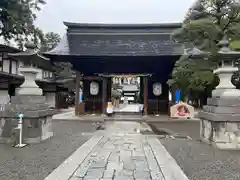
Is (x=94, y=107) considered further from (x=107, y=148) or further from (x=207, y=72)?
(x=107, y=148)

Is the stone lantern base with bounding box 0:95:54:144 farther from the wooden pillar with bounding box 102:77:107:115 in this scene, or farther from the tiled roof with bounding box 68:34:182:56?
the wooden pillar with bounding box 102:77:107:115

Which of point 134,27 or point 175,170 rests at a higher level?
point 134,27

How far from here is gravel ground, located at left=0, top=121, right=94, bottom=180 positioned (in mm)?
5035

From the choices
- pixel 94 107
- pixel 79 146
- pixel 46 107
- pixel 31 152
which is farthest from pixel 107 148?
pixel 94 107

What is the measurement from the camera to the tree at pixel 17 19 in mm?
19297

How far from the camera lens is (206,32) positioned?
42.7 feet

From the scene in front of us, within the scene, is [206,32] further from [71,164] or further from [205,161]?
[71,164]

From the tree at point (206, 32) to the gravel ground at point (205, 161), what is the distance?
18.5 ft

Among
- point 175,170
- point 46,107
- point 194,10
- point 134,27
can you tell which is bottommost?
point 175,170

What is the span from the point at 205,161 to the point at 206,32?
27.6ft

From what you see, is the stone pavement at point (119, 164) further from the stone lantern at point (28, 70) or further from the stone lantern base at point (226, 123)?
the stone lantern at point (28, 70)

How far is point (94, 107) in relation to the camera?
20.5 meters

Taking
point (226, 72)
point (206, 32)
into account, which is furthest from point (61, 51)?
point (226, 72)

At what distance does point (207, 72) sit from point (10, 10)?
14.3m
